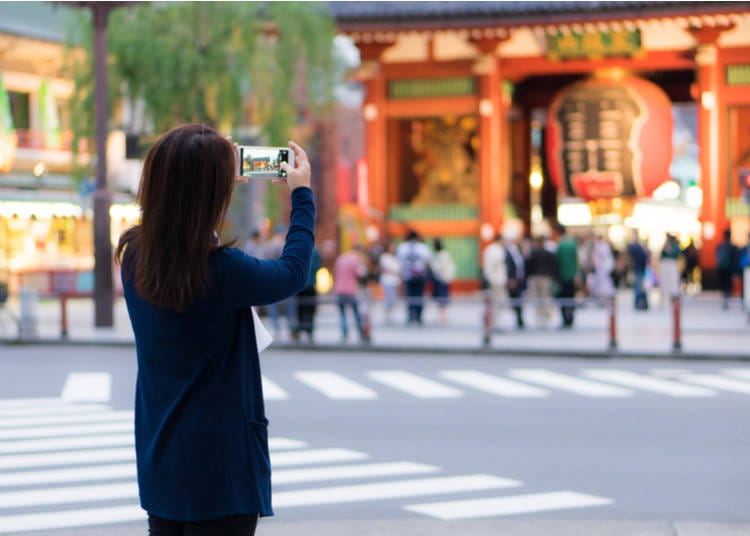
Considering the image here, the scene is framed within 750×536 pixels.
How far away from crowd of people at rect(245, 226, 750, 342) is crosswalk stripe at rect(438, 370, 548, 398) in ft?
12.8

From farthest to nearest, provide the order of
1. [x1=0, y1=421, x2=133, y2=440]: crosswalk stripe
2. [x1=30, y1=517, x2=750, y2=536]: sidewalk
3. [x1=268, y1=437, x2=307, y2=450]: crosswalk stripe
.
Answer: [x1=0, y1=421, x2=133, y2=440]: crosswalk stripe
[x1=268, y1=437, x2=307, y2=450]: crosswalk stripe
[x1=30, y1=517, x2=750, y2=536]: sidewalk

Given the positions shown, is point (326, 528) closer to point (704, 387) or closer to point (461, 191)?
point (704, 387)

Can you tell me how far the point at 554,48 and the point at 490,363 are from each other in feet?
49.9

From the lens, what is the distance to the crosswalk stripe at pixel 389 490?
8.09 m

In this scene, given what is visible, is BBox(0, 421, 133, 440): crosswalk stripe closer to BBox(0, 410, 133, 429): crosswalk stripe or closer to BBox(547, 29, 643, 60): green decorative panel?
BBox(0, 410, 133, 429): crosswalk stripe

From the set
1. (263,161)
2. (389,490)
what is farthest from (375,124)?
(263,161)

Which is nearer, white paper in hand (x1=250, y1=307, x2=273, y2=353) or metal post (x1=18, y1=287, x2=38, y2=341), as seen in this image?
white paper in hand (x1=250, y1=307, x2=273, y2=353)

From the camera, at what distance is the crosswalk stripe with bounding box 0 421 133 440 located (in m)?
11.0

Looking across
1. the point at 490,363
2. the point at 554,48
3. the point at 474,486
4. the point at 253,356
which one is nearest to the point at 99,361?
the point at 490,363

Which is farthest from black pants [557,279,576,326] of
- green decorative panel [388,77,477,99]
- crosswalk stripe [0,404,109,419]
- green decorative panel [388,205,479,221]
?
crosswalk stripe [0,404,109,419]

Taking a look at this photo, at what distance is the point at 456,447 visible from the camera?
10211 mm

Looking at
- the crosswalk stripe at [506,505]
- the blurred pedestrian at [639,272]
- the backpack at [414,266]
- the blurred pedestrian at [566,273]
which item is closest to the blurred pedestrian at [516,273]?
the blurred pedestrian at [566,273]

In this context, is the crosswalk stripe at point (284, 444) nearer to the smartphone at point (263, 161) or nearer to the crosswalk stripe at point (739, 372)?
the smartphone at point (263, 161)

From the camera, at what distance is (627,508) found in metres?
7.86
